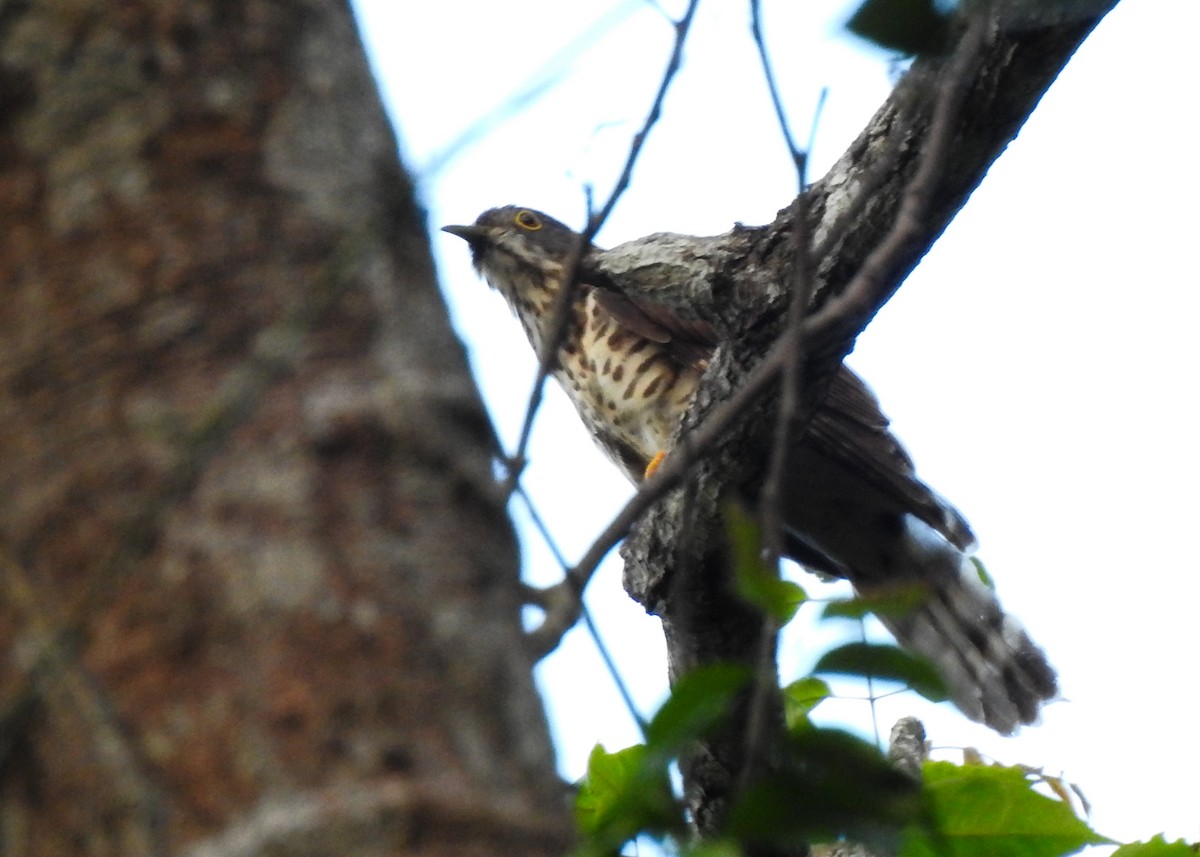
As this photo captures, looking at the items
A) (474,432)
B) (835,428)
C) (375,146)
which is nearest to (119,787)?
(474,432)

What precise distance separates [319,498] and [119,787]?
0.24 metres

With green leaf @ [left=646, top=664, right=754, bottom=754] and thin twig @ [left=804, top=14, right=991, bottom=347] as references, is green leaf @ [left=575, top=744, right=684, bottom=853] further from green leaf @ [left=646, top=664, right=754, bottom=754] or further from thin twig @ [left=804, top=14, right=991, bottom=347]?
thin twig @ [left=804, top=14, right=991, bottom=347]

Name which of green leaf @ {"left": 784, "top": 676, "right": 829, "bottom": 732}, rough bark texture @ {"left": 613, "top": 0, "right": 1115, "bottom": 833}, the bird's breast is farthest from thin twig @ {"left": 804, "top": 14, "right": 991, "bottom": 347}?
the bird's breast

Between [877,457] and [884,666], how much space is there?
3717mm

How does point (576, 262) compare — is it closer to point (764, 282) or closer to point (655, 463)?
point (764, 282)

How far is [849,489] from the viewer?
4.94 meters

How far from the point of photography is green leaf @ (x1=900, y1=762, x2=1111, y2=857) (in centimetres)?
206

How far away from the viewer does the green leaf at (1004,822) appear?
81.3 inches

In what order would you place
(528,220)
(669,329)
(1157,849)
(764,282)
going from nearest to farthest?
(1157,849) → (764,282) → (669,329) → (528,220)

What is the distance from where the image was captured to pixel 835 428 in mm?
4895

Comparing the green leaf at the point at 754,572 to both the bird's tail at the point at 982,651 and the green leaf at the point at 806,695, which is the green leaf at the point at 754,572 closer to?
the green leaf at the point at 806,695

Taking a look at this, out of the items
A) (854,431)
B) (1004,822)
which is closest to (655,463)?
(854,431)

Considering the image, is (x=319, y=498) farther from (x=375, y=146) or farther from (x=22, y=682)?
(x=375, y=146)

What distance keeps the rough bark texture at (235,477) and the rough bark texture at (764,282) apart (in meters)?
1.47
